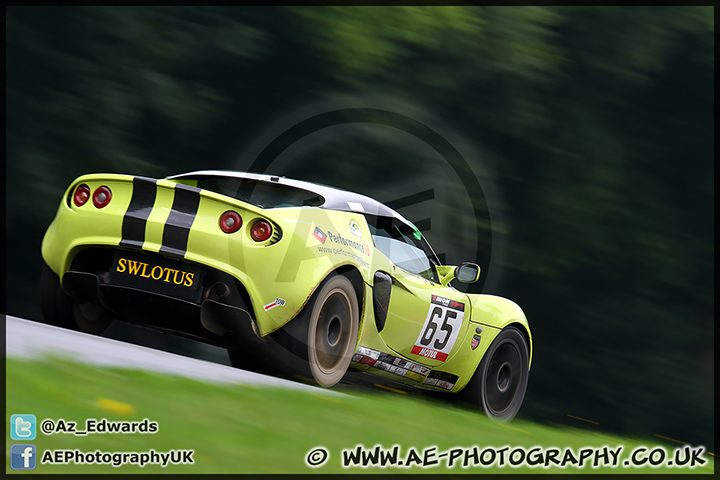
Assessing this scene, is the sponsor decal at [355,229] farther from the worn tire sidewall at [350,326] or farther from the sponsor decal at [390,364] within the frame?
the sponsor decal at [390,364]

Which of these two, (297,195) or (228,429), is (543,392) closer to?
(297,195)

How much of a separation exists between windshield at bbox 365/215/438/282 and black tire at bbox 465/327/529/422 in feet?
2.63

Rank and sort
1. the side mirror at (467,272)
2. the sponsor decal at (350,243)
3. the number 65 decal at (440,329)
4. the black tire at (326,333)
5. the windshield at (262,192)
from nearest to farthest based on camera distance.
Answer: the black tire at (326,333) → the sponsor decal at (350,243) → the windshield at (262,192) → the number 65 decal at (440,329) → the side mirror at (467,272)

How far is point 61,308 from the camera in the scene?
15.1 feet

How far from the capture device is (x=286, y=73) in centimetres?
724

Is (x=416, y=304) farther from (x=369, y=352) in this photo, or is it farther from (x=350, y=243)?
(x=350, y=243)

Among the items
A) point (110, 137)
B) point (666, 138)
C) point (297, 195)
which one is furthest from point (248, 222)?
point (666, 138)

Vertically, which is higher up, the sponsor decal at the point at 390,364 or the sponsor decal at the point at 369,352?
the sponsor decal at the point at 369,352

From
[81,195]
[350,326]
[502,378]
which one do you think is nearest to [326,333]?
[350,326]

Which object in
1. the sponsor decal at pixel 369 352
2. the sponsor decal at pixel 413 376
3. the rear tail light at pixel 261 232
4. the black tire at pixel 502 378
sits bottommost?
the black tire at pixel 502 378

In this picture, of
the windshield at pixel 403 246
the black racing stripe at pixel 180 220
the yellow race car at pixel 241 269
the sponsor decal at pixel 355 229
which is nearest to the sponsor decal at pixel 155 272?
the yellow race car at pixel 241 269

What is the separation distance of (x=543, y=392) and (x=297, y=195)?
209 inches

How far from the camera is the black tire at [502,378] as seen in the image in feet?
18.9

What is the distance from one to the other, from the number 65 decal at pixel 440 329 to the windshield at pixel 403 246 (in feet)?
0.72
